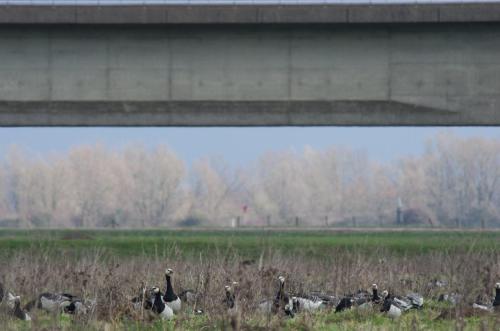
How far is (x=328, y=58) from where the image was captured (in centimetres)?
3622

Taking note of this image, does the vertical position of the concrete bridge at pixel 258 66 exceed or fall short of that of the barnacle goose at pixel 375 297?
it exceeds it

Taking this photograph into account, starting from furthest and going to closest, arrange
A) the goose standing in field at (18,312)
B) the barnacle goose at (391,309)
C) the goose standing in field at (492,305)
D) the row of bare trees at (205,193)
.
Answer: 1. the row of bare trees at (205,193)
2. the goose standing in field at (492,305)
3. the barnacle goose at (391,309)
4. the goose standing in field at (18,312)

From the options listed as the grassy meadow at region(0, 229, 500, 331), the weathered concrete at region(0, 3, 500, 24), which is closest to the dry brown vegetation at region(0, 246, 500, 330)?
the grassy meadow at region(0, 229, 500, 331)

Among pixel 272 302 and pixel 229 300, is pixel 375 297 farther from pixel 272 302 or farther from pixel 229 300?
pixel 229 300

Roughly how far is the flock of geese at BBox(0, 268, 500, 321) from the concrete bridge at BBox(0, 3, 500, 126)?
17816 millimetres

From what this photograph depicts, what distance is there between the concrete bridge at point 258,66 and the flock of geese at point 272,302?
58.5ft

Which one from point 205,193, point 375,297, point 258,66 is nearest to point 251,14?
point 258,66

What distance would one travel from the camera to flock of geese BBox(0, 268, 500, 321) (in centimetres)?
1552

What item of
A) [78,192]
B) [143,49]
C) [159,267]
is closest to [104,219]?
[78,192]

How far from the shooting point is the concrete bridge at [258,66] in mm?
35938

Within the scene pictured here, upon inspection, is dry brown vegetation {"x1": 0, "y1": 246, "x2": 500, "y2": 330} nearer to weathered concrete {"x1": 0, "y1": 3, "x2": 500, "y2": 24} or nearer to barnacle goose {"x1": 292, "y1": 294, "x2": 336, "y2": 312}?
barnacle goose {"x1": 292, "y1": 294, "x2": 336, "y2": 312}

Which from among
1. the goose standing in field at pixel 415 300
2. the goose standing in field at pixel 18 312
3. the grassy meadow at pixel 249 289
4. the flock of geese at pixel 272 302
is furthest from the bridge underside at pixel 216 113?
the goose standing in field at pixel 18 312

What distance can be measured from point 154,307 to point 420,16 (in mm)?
22630

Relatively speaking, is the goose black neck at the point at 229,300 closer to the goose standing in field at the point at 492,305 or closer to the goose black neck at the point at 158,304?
the goose black neck at the point at 158,304
